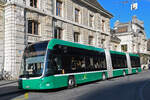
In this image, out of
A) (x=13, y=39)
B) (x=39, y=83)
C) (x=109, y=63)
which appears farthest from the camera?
(x=109, y=63)

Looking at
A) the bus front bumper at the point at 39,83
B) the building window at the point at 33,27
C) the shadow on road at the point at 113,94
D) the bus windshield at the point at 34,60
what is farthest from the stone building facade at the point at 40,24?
the shadow on road at the point at 113,94

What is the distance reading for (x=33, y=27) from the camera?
18734 millimetres

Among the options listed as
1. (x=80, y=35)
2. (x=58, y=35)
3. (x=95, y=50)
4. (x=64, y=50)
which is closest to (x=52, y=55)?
(x=64, y=50)

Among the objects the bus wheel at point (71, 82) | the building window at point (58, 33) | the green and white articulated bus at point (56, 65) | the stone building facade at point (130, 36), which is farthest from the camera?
the stone building facade at point (130, 36)

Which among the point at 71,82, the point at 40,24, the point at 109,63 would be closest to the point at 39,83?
the point at 71,82

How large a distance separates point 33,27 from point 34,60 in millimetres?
9286

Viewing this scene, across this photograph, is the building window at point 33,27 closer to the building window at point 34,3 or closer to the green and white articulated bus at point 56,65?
the building window at point 34,3

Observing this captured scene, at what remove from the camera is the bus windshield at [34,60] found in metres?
9.77

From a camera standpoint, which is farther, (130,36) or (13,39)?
(130,36)

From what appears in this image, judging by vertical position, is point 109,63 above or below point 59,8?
below

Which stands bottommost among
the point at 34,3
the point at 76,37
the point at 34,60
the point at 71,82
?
the point at 71,82

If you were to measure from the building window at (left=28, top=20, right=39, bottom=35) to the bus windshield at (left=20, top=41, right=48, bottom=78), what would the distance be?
818 cm

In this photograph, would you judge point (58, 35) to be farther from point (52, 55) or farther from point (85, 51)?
point (52, 55)

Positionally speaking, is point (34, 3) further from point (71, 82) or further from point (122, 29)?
point (122, 29)
